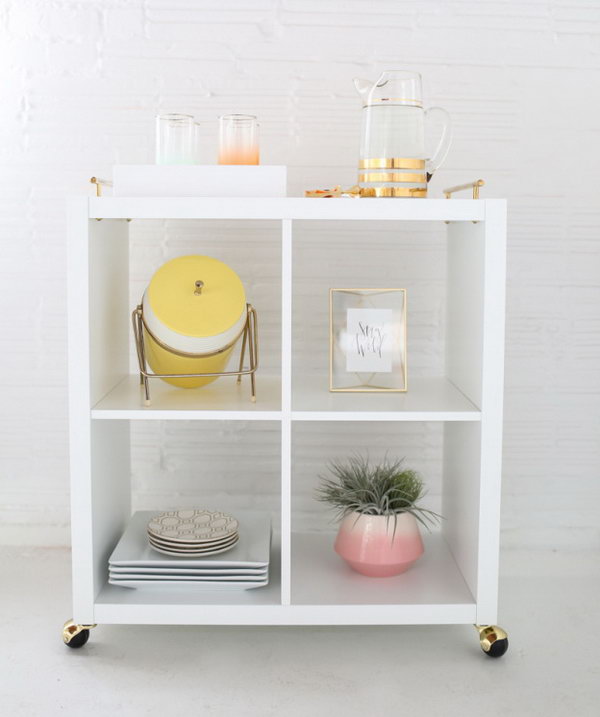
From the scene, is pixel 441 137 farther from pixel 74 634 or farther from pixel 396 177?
pixel 74 634

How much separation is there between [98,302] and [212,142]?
25.5 inches

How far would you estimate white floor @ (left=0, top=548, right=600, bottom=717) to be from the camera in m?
1.62

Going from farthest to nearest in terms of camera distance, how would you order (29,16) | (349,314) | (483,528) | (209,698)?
(29,16) < (349,314) < (483,528) < (209,698)

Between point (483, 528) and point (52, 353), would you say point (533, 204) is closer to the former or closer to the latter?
point (483, 528)

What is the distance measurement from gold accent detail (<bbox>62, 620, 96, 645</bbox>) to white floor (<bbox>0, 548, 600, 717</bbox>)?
0.04 m

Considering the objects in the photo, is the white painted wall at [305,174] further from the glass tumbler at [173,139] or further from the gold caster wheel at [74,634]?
the gold caster wheel at [74,634]

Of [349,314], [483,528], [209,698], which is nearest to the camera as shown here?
[209,698]

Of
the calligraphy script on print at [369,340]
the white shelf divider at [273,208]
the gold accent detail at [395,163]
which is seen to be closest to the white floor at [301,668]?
the calligraphy script on print at [369,340]

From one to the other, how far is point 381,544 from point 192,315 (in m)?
0.60

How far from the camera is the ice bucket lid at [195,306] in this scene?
5.99 ft

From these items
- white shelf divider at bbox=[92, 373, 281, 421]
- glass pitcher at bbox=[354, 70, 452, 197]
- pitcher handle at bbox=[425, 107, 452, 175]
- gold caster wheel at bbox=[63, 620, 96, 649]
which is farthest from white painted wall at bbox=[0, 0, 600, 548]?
gold caster wheel at bbox=[63, 620, 96, 649]

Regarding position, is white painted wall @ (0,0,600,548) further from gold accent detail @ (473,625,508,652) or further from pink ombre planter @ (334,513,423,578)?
gold accent detail @ (473,625,508,652)

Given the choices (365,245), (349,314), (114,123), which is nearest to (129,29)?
(114,123)

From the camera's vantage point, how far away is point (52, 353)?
234 cm
